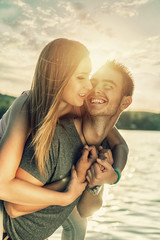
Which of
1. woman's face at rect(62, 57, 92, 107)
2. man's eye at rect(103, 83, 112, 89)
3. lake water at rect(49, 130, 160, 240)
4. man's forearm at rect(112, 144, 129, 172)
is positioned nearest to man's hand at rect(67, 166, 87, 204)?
man's forearm at rect(112, 144, 129, 172)

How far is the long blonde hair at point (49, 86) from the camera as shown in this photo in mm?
2406

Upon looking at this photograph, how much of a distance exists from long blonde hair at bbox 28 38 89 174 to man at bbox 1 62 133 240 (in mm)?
143

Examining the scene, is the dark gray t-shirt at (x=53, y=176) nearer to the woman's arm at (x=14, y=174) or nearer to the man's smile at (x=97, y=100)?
the woman's arm at (x=14, y=174)

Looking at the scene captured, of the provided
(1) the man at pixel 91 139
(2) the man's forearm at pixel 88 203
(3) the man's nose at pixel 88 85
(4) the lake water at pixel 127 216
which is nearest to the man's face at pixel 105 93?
(1) the man at pixel 91 139

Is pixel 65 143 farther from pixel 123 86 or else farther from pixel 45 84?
pixel 123 86

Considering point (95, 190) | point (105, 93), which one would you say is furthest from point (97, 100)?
point (95, 190)

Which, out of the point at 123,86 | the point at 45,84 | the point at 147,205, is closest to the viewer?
the point at 45,84

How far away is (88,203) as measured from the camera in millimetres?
2863

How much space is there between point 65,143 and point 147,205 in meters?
7.54

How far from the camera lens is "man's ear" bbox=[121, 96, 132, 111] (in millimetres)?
3000

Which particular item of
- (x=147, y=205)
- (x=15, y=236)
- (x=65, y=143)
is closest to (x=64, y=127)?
(x=65, y=143)

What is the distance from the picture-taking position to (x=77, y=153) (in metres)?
2.68

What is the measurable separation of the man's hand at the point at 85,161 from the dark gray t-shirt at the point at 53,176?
0.26 ft

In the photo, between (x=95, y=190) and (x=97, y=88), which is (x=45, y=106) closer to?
(x=97, y=88)
